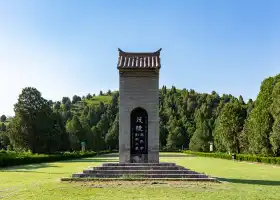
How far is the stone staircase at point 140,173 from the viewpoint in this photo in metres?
15.1

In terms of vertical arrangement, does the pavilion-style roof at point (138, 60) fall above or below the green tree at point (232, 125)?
above

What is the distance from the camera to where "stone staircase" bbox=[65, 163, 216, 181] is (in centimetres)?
1512

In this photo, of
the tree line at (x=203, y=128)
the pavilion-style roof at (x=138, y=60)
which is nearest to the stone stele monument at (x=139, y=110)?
the pavilion-style roof at (x=138, y=60)

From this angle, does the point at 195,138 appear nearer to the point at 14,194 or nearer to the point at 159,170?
the point at 159,170

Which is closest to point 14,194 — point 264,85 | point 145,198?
point 145,198

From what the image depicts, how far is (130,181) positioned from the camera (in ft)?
47.8

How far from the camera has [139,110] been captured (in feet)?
60.4

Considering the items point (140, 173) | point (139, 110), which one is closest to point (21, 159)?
point (139, 110)

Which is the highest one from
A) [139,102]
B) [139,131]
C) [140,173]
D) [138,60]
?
[138,60]

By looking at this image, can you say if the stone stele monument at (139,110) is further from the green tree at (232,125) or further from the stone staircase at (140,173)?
the green tree at (232,125)

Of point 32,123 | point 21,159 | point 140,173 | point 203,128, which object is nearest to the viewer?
point 140,173

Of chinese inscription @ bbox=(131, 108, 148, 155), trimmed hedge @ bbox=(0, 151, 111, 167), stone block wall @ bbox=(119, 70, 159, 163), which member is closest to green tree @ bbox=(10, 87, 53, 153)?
trimmed hedge @ bbox=(0, 151, 111, 167)

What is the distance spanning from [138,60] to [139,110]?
2541mm

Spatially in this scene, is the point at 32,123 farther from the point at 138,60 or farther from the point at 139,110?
the point at 138,60
